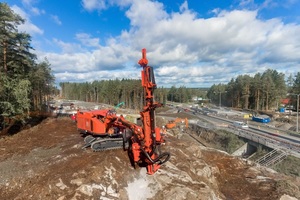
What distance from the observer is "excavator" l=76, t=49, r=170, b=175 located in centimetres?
1084

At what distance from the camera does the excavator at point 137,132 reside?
1084 cm

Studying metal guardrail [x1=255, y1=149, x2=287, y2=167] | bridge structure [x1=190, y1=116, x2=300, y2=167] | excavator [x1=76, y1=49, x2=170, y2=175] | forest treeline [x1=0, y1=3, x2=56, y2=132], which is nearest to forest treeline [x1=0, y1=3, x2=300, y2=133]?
forest treeline [x1=0, y1=3, x2=56, y2=132]

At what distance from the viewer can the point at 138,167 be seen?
1172 cm

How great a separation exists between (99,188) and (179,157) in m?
6.20

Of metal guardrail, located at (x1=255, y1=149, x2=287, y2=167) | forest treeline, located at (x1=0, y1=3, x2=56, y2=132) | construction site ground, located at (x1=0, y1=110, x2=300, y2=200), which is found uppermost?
forest treeline, located at (x1=0, y1=3, x2=56, y2=132)

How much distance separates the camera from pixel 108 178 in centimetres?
1023

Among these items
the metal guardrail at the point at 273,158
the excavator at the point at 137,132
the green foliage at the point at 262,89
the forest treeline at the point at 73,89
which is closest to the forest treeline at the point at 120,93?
the forest treeline at the point at 73,89

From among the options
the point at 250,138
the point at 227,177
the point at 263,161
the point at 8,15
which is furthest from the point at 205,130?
the point at 8,15

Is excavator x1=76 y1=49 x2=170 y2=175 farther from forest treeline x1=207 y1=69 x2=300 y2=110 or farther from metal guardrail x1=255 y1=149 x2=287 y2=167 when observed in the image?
forest treeline x1=207 y1=69 x2=300 y2=110

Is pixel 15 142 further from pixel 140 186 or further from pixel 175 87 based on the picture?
pixel 175 87

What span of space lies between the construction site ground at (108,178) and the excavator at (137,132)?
1.95ft

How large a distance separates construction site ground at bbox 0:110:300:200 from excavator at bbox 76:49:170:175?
0.59 meters

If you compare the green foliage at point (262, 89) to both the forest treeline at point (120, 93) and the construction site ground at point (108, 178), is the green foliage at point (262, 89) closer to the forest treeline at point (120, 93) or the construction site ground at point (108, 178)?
the forest treeline at point (120, 93)

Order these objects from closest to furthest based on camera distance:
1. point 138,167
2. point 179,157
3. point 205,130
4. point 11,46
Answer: point 138,167, point 179,157, point 11,46, point 205,130
